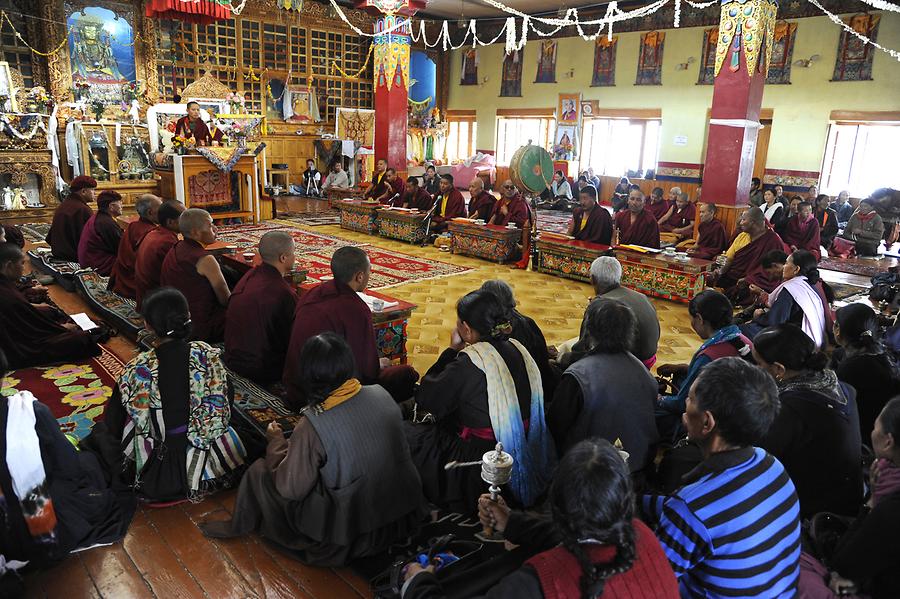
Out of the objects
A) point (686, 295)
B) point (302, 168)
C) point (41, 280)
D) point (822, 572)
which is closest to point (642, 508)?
point (822, 572)

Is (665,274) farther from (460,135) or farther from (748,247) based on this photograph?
(460,135)

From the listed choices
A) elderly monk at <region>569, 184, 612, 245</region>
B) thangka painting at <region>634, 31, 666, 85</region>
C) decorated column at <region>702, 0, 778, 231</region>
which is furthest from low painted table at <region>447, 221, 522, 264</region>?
thangka painting at <region>634, 31, 666, 85</region>

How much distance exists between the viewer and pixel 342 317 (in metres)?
3.28

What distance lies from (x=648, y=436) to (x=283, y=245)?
236 cm

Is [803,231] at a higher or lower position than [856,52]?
lower

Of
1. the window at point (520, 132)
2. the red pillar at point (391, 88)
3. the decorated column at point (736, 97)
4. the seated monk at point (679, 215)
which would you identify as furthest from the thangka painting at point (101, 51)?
the decorated column at point (736, 97)

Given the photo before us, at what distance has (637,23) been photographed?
1479cm

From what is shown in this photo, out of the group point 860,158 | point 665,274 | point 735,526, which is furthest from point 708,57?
point 735,526

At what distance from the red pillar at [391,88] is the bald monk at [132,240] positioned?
21.9 feet

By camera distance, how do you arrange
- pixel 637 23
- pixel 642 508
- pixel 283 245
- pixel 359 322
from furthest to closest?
pixel 637 23
pixel 283 245
pixel 359 322
pixel 642 508

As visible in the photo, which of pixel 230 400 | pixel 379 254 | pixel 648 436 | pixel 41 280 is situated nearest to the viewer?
pixel 648 436

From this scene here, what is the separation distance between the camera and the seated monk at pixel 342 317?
3275 millimetres

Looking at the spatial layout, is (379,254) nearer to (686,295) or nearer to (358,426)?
(686,295)

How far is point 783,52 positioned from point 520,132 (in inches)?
281
